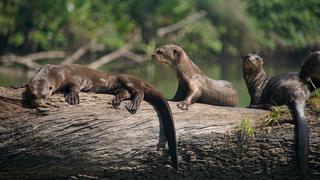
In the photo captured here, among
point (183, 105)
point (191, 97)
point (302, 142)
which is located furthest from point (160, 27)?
point (302, 142)

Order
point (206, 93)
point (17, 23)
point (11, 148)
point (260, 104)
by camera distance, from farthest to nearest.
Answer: point (17, 23), point (206, 93), point (260, 104), point (11, 148)

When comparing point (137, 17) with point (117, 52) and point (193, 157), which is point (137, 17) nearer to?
point (117, 52)

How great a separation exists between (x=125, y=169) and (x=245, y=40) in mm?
26369

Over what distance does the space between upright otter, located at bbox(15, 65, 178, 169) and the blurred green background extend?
15.4 metres

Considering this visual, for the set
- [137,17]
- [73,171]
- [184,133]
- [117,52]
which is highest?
[137,17]

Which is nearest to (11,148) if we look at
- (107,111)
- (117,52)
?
(107,111)

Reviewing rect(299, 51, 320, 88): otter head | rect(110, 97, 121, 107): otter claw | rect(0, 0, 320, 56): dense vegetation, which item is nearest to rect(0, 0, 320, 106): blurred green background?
rect(0, 0, 320, 56): dense vegetation

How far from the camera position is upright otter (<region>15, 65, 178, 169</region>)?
5.63m

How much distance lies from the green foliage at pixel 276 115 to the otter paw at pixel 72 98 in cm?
171

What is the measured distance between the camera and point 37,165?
559 cm

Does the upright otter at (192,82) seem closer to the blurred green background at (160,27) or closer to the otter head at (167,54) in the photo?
the otter head at (167,54)

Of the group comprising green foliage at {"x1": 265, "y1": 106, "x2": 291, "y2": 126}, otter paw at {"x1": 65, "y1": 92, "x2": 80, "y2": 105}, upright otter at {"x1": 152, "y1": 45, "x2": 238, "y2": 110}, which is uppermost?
upright otter at {"x1": 152, "y1": 45, "x2": 238, "y2": 110}

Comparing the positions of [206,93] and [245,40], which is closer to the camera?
[206,93]

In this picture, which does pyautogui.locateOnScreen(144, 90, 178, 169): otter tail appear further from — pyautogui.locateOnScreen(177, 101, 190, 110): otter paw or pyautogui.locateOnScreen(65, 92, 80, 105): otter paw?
pyautogui.locateOnScreen(65, 92, 80, 105): otter paw
